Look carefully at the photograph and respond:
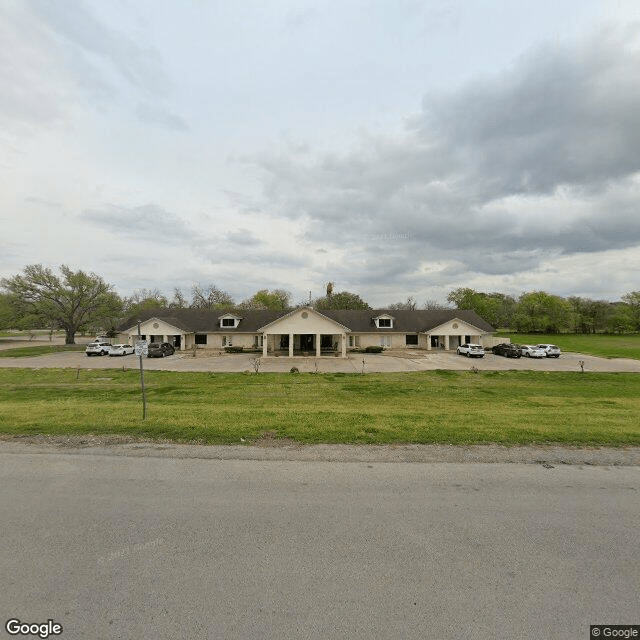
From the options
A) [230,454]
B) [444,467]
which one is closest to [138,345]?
[230,454]

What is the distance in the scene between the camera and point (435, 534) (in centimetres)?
444

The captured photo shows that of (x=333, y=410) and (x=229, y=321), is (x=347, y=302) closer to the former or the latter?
(x=229, y=321)

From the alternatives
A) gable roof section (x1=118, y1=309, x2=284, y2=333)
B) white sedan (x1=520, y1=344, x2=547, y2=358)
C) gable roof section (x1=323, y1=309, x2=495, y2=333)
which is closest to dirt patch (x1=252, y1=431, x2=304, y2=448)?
gable roof section (x1=118, y1=309, x2=284, y2=333)

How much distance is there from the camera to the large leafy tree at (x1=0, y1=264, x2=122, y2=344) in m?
43.6

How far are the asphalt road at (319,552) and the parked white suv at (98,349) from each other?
34.0 m

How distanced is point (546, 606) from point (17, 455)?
9.67 meters

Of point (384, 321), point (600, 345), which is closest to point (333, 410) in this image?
point (384, 321)

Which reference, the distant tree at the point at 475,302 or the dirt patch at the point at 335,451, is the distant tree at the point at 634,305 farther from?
the dirt patch at the point at 335,451

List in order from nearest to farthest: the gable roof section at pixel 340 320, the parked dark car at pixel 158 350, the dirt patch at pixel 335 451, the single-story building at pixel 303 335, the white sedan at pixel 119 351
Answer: the dirt patch at pixel 335 451
the parked dark car at pixel 158 350
the white sedan at pixel 119 351
the single-story building at pixel 303 335
the gable roof section at pixel 340 320

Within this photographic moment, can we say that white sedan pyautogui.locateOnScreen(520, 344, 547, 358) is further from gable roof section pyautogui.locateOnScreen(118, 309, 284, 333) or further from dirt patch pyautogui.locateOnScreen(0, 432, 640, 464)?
dirt patch pyautogui.locateOnScreen(0, 432, 640, 464)

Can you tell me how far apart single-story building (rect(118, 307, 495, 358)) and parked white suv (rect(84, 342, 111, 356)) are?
13.7 feet

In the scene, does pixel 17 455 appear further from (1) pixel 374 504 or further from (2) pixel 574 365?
(2) pixel 574 365

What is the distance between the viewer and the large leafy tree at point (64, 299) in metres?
43.6

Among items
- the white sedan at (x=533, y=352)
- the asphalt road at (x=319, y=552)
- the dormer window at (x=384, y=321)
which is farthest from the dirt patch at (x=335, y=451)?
the dormer window at (x=384, y=321)
